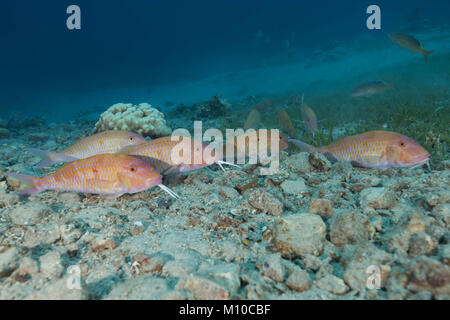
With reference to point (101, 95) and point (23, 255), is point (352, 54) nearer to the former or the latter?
point (101, 95)

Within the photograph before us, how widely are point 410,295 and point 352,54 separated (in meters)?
63.2

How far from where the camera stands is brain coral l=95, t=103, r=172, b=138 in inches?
265

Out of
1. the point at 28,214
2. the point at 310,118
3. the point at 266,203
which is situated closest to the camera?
the point at 28,214

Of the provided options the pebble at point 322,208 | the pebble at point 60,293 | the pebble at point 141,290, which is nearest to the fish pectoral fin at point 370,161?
the pebble at point 322,208

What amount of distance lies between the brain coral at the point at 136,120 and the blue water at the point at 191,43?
1327 inches

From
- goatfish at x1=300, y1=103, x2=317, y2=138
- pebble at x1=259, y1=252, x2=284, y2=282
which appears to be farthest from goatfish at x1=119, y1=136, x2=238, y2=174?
goatfish at x1=300, y1=103, x2=317, y2=138

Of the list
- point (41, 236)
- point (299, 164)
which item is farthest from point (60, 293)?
point (299, 164)

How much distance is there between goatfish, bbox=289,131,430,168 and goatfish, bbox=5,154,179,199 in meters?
3.02

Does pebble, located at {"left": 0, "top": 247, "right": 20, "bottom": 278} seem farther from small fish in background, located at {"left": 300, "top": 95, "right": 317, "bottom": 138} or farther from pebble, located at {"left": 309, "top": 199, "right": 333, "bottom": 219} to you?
small fish in background, located at {"left": 300, "top": 95, "right": 317, "bottom": 138}

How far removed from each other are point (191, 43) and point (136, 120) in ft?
263

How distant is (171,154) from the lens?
12.7ft

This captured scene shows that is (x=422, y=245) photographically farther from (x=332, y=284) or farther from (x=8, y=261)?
(x=8, y=261)

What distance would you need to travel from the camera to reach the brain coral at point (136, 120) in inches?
265

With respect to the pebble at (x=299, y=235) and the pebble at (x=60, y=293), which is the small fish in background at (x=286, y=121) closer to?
the pebble at (x=299, y=235)
